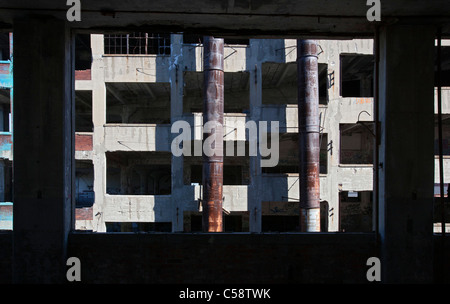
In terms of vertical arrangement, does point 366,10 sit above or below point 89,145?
above

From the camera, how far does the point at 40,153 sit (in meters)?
4.17

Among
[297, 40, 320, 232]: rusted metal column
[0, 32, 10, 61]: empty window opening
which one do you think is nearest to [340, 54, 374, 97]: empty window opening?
[297, 40, 320, 232]: rusted metal column

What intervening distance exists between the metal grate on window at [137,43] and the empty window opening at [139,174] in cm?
554

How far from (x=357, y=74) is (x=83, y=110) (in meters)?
16.6

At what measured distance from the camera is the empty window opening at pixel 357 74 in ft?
46.3

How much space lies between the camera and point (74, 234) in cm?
435

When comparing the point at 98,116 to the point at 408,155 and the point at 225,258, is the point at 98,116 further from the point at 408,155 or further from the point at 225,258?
the point at 408,155

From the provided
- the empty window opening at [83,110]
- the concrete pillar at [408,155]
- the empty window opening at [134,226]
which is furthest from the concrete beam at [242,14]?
the empty window opening at [134,226]

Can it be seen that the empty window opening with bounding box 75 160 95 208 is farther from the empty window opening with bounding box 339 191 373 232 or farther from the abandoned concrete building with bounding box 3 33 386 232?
the empty window opening with bounding box 339 191 373 232

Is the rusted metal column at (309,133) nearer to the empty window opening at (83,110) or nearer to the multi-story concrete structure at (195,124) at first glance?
the multi-story concrete structure at (195,124)

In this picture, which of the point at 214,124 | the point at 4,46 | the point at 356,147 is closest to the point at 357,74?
the point at 356,147
